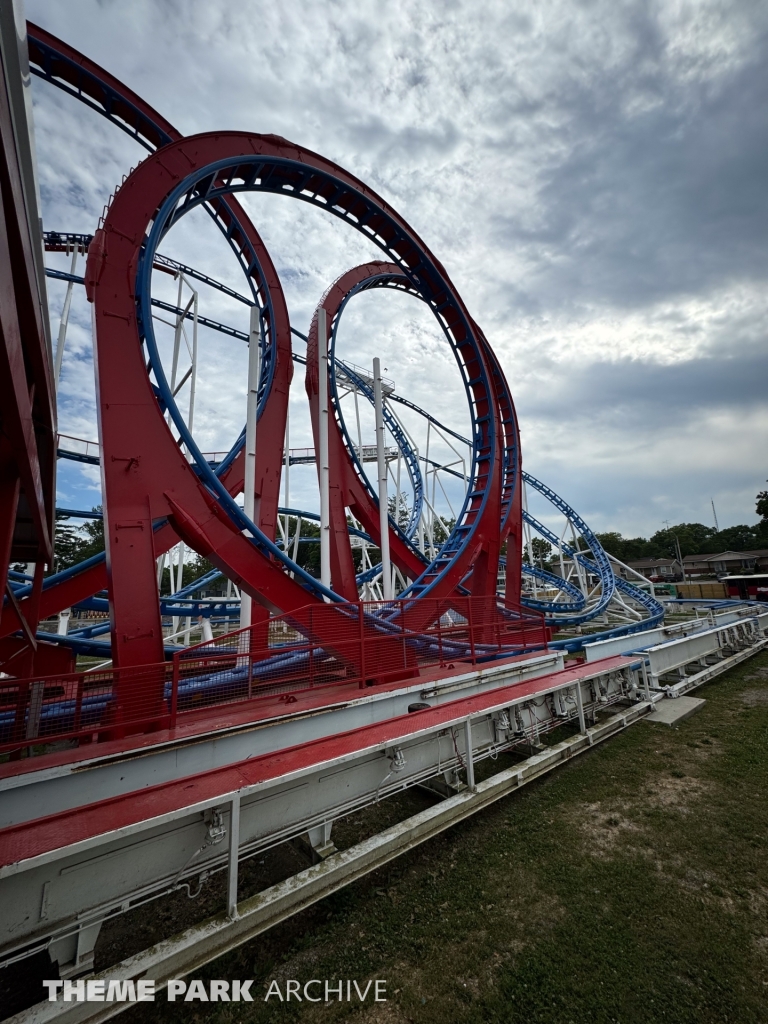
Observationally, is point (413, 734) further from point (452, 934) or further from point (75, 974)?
point (75, 974)

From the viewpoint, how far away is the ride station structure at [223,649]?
222 centimetres

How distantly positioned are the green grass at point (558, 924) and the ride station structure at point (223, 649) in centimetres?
27

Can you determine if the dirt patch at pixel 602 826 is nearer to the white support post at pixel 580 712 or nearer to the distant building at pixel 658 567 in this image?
the white support post at pixel 580 712

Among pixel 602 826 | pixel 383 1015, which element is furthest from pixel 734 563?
pixel 383 1015

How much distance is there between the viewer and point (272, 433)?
809cm

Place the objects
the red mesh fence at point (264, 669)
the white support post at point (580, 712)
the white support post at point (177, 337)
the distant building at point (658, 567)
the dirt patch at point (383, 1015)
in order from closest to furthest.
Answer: the dirt patch at point (383, 1015) < the red mesh fence at point (264, 669) < the white support post at point (580, 712) < the white support post at point (177, 337) < the distant building at point (658, 567)

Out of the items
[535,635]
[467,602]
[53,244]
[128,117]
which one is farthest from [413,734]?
[53,244]

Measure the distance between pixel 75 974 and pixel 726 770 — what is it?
5.48 meters

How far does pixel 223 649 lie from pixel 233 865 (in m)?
3.77

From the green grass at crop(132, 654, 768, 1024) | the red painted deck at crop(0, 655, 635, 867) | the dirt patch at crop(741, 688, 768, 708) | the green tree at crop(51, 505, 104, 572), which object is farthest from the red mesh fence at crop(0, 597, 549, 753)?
the green tree at crop(51, 505, 104, 572)

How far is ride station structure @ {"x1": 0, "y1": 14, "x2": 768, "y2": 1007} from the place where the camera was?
2219 mm

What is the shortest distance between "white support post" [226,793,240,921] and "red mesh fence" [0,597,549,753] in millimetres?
1692

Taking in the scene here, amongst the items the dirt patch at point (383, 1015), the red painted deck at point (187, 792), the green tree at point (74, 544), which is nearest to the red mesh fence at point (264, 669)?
the red painted deck at point (187, 792)

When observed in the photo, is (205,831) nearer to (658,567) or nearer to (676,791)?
(676,791)
